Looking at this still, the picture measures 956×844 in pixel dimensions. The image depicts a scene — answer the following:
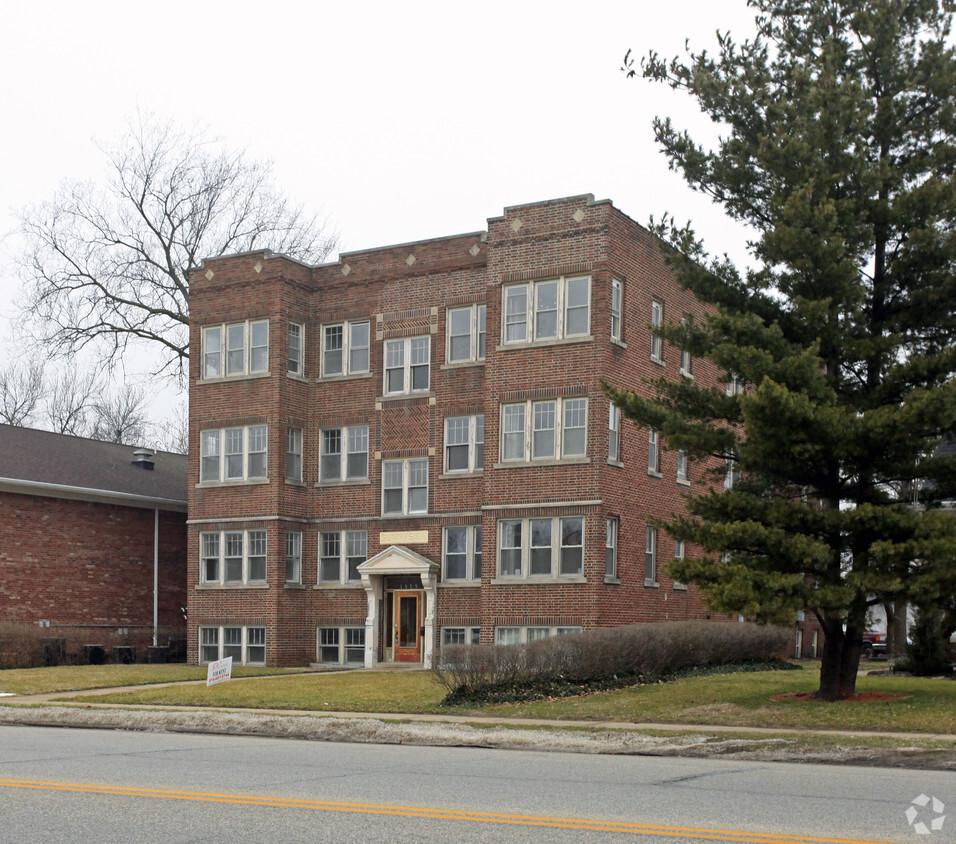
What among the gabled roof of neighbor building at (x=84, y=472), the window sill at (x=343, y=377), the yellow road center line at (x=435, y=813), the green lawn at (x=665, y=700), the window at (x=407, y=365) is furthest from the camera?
the gabled roof of neighbor building at (x=84, y=472)

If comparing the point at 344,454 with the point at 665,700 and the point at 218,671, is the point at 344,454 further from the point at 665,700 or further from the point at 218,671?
the point at 665,700

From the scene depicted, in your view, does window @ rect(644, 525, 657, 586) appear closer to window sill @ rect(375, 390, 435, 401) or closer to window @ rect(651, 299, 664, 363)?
window @ rect(651, 299, 664, 363)

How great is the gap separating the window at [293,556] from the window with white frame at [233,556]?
65 cm

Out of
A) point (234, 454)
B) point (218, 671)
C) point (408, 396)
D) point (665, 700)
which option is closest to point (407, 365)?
point (408, 396)

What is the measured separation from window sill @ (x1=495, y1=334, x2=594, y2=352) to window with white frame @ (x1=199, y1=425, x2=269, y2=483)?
7.94 meters

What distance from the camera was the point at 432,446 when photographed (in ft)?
110

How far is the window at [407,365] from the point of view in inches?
1341

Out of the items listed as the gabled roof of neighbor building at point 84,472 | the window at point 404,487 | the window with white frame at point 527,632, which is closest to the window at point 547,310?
the window at point 404,487

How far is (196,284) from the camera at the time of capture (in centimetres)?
3672

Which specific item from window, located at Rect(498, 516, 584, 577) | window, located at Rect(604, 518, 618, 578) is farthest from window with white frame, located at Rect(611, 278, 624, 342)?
window, located at Rect(498, 516, 584, 577)

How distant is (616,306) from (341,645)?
12.4 metres

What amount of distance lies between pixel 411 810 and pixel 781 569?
1087 centimetres

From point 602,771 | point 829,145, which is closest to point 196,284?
point 829,145

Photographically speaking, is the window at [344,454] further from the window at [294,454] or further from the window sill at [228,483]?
the window sill at [228,483]
